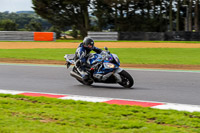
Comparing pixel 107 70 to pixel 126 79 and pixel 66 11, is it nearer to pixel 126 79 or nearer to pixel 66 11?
pixel 126 79

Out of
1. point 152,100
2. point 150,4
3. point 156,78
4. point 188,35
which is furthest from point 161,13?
point 152,100

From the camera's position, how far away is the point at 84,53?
995cm

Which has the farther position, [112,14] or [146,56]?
[112,14]

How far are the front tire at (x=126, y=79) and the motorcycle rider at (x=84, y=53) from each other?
36.0 inches

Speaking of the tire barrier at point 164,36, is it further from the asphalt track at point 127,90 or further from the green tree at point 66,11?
the asphalt track at point 127,90

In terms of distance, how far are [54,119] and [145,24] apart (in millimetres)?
45404

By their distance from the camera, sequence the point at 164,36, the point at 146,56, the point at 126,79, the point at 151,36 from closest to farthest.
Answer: the point at 126,79, the point at 146,56, the point at 164,36, the point at 151,36

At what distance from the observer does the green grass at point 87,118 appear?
5387 millimetres

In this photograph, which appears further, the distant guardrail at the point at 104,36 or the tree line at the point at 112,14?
the tree line at the point at 112,14

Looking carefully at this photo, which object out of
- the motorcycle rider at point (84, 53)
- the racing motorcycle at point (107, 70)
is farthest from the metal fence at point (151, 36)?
the racing motorcycle at point (107, 70)

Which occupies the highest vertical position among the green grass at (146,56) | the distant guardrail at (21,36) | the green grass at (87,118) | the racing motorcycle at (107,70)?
the distant guardrail at (21,36)

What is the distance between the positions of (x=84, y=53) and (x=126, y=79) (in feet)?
4.31

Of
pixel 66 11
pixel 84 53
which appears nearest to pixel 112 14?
pixel 66 11

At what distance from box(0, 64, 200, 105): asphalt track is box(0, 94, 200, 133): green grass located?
58.4 inches
